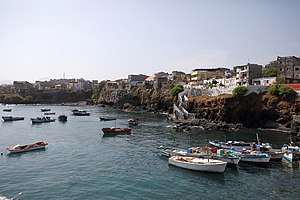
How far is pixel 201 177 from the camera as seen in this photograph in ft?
114

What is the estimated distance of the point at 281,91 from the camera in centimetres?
7275

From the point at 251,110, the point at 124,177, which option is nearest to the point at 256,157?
the point at 124,177

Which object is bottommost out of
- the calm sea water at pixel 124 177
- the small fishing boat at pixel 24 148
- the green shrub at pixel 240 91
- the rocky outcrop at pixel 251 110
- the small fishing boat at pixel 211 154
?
the calm sea water at pixel 124 177

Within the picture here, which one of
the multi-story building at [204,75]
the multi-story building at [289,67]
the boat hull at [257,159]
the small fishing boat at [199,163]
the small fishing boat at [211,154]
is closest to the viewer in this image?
the small fishing boat at [199,163]

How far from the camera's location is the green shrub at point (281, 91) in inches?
2817

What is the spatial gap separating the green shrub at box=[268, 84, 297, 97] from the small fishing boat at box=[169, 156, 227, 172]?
4322 cm

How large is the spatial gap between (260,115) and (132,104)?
80721mm

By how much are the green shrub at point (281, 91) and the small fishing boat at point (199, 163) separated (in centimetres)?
4322

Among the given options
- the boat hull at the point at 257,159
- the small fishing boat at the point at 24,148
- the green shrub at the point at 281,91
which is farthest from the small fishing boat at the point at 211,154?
the green shrub at the point at 281,91

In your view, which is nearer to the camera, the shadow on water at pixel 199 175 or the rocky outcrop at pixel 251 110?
the shadow on water at pixel 199 175

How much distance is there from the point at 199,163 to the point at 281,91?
45.9 meters

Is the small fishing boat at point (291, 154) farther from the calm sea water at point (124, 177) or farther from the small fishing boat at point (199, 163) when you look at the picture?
the small fishing boat at point (199, 163)

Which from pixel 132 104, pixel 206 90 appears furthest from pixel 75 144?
Answer: pixel 132 104

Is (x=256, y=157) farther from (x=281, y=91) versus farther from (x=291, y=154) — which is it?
(x=281, y=91)
